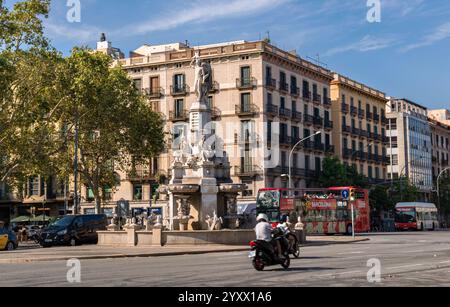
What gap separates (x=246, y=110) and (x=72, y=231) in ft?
98.1

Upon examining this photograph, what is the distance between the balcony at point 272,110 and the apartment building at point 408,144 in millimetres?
32508

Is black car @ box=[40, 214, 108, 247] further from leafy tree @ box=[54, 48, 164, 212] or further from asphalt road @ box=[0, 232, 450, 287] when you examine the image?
asphalt road @ box=[0, 232, 450, 287]

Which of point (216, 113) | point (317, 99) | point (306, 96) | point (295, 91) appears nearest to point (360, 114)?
point (317, 99)

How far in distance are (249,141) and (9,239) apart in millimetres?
31267

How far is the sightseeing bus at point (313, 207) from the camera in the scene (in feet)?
159

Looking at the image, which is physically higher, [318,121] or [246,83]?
[246,83]

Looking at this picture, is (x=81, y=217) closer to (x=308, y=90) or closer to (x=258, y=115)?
(x=258, y=115)

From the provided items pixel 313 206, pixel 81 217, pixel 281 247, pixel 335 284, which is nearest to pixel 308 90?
pixel 313 206

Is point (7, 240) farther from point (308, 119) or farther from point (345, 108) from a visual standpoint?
point (345, 108)

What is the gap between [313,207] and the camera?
5053cm

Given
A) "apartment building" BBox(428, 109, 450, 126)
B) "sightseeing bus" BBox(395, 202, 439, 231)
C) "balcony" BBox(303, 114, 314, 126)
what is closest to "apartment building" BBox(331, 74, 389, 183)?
"balcony" BBox(303, 114, 314, 126)

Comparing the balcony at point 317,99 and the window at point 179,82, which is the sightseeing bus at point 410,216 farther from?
the window at point 179,82
